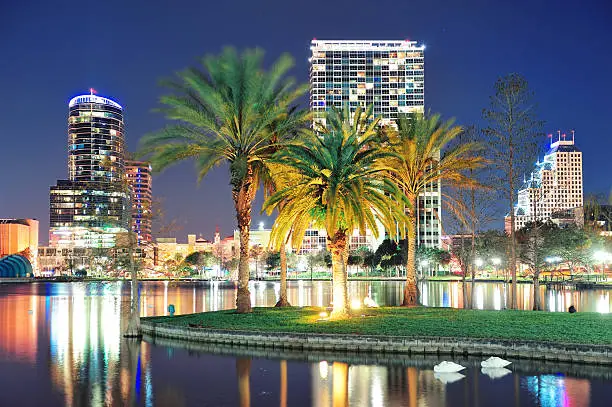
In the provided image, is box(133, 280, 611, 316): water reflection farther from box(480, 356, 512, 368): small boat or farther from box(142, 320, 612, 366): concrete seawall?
box(480, 356, 512, 368): small boat

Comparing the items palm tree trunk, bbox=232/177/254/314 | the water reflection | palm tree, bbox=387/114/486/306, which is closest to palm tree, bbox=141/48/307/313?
palm tree trunk, bbox=232/177/254/314

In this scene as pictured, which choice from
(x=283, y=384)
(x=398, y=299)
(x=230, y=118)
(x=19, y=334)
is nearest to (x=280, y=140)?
(x=230, y=118)

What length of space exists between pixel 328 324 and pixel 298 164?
293 inches

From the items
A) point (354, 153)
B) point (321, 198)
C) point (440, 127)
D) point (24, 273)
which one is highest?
point (440, 127)

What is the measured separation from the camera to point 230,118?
32250 mm

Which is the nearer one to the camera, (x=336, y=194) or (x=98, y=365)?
(x=98, y=365)

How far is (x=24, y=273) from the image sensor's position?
535ft

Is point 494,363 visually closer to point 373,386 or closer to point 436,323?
point 373,386

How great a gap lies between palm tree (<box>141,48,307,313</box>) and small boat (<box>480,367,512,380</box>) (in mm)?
15866

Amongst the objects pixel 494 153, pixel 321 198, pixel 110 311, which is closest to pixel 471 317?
pixel 321 198

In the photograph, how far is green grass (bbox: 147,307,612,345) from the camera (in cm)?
2333

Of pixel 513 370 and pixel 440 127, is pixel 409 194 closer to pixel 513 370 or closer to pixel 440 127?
pixel 440 127

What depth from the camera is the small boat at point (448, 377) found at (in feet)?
59.8

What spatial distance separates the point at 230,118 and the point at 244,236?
6.26 meters
